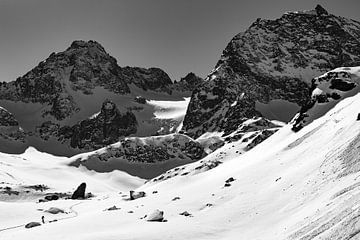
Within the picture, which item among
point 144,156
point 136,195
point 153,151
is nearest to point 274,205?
point 136,195

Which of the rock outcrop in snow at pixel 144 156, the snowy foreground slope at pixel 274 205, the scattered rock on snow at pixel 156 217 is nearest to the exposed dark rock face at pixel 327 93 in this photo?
the snowy foreground slope at pixel 274 205

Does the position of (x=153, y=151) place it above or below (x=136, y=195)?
above

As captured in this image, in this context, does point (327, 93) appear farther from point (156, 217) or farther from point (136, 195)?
point (156, 217)

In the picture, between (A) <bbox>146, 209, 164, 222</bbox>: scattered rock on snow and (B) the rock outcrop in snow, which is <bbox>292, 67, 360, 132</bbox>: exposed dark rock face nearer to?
(A) <bbox>146, 209, 164, 222</bbox>: scattered rock on snow

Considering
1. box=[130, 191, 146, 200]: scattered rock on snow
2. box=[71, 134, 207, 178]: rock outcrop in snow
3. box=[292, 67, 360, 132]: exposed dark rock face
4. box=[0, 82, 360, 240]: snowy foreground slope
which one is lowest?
box=[0, 82, 360, 240]: snowy foreground slope

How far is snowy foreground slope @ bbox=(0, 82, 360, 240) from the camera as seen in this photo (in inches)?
→ 1228

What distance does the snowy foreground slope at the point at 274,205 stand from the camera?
102 ft

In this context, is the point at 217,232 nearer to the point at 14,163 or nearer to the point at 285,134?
the point at 285,134

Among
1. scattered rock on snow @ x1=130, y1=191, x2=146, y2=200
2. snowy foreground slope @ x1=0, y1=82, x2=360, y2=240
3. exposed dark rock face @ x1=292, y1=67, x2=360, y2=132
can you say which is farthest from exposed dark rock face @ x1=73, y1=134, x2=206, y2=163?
snowy foreground slope @ x1=0, y1=82, x2=360, y2=240

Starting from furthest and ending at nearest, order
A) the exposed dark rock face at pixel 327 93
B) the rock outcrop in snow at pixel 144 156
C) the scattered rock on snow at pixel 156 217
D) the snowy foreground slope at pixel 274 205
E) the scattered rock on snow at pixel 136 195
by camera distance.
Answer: the rock outcrop in snow at pixel 144 156
the scattered rock on snow at pixel 136 195
the exposed dark rock face at pixel 327 93
the scattered rock on snow at pixel 156 217
the snowy foreground slope at pixel 274 205

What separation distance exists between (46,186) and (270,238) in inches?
4466

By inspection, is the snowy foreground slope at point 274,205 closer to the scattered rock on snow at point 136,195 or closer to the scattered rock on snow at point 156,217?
the scattered rock on snow at point 156,217

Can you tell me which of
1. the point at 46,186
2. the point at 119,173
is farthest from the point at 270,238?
the point at 119,173

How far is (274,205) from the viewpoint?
42.5 m
